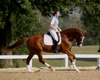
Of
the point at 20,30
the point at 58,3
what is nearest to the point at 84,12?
the point at 58,3

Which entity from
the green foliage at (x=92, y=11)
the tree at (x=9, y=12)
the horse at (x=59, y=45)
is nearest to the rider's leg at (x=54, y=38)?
the horse at (x=59, y=45)

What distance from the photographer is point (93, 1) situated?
791 inches

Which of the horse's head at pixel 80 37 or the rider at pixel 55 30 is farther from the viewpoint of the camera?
the horse's head at pixel 80 37

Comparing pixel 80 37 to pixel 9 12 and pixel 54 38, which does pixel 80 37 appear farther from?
pixel 9 12

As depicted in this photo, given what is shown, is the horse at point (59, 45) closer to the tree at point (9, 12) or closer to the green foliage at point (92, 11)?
the tree at point (9, 12)

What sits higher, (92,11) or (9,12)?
(9,12)

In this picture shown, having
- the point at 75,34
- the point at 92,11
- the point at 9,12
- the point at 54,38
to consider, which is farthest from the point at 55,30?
A: the point at 92,11

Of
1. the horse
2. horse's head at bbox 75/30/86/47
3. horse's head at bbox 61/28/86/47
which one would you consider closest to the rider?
the horse

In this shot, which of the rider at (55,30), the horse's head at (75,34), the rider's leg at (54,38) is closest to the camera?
the rider at (55,30)

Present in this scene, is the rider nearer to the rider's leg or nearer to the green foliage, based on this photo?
the rider's leg

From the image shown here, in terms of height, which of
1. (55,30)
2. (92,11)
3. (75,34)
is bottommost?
(75,34)

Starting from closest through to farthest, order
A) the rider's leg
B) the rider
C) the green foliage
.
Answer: the rider → the rider's leg → the green foliage

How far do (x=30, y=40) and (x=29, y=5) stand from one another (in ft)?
16.3

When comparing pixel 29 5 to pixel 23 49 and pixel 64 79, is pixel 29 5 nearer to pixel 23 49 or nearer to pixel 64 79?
pixel 64 79
